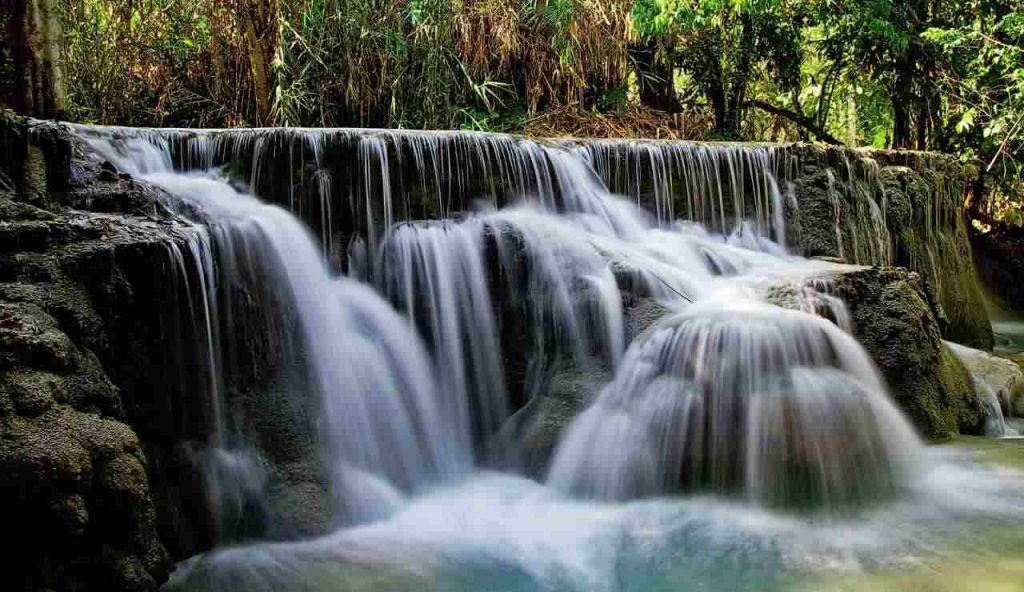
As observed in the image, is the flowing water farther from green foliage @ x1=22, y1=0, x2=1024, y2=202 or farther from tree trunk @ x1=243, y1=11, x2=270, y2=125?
A: tree trunk @ x1=243, y1=11, x2=270, y2=125

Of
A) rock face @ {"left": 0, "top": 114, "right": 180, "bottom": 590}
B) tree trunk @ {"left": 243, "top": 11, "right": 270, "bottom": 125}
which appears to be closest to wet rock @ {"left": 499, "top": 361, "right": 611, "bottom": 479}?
rock face @ {"left": 0, "top": 114, "right": 180, "bottom": 590}

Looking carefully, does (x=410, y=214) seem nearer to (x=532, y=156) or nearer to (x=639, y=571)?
(x=532, y=156)

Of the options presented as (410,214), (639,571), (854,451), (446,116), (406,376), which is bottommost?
(639,571)

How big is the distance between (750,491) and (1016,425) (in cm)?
301

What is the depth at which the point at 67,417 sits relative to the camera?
290 cm

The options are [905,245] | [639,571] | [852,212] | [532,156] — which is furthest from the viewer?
[905,245]

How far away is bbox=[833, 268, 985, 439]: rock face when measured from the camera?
529 cm

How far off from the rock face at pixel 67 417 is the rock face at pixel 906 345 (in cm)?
428

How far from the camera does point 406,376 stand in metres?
5.16

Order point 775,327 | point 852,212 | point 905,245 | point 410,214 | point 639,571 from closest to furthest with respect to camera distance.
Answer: point 639,571
point 775,327
point 410,214
point 852,212
point 905,245

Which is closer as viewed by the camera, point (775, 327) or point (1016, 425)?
point (775, 327)

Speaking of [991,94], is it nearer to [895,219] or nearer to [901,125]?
[901,125]

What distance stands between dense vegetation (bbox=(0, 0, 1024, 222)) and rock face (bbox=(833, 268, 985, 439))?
16.2 ft

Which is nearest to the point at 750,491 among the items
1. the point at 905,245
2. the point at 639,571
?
the point at 639,571
